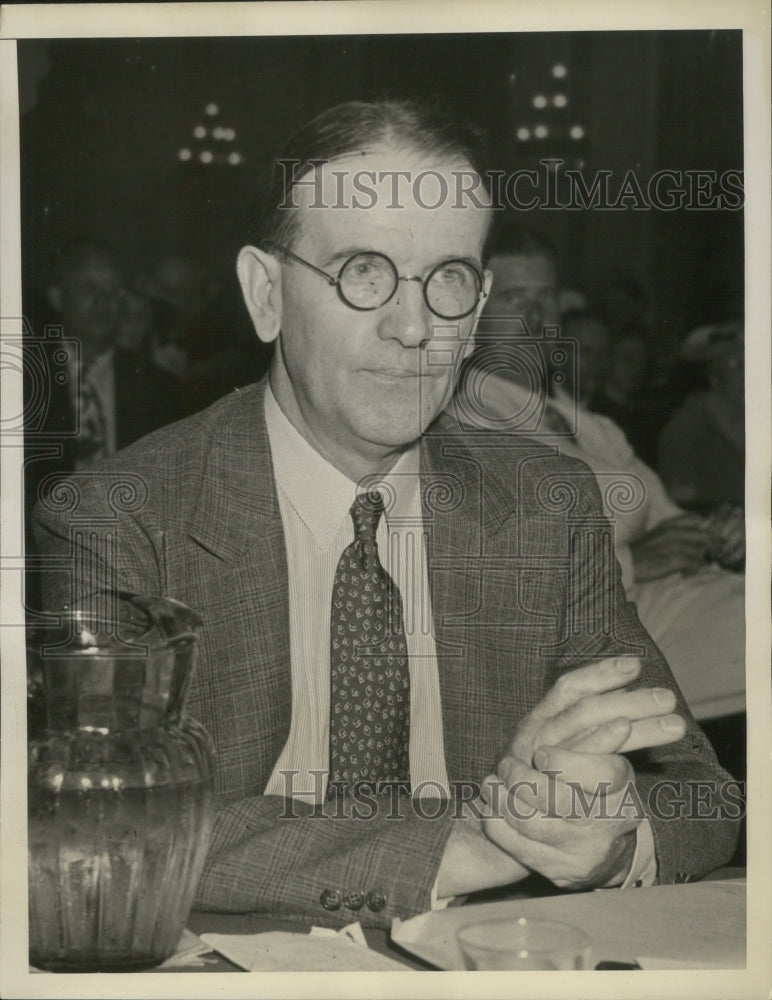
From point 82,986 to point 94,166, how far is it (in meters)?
1.29

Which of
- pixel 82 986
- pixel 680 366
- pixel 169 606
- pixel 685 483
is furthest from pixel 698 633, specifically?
pixel 82 986

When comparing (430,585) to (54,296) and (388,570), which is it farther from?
(54,296)

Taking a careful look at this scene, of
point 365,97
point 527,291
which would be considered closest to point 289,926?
point 527,291

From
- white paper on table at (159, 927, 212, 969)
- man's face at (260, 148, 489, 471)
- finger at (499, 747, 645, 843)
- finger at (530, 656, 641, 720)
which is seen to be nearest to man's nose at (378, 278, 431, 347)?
man's face at (260, 148, 489, 471)

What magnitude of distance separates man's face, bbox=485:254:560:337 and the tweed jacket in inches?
7.7

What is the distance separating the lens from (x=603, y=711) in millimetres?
1903

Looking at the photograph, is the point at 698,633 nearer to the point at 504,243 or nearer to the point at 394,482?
the point at 394,482

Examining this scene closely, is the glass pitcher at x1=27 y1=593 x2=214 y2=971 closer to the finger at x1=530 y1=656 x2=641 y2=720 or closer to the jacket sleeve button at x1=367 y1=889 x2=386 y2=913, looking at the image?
the jacket sleeve button at x1=367 y1=889 x2=386 y2=913

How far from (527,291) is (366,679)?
67 centimetres

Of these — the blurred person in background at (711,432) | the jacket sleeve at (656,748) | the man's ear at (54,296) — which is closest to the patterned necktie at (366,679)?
the jacket sleeve at (656,748)

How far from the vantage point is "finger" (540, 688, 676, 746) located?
190 centimetres

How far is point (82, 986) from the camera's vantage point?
1930 millimetres

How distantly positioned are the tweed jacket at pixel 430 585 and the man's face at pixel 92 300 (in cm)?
19

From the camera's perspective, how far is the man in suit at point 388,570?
1.96 meters
